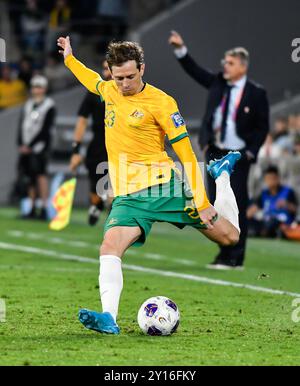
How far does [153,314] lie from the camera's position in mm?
8445

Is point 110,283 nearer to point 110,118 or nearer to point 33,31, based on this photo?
point 110,118

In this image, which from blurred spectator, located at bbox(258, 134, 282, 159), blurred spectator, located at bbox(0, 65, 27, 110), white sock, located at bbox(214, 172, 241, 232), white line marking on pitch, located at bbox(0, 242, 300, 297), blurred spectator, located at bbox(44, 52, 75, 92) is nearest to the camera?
white sock, located at bbox(214, 172, 241, 232)

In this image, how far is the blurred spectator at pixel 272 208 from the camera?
1780 centimetres

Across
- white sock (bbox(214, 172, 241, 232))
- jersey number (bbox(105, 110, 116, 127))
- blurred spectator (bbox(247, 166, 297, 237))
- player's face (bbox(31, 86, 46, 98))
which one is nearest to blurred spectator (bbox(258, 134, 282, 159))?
blurred spectator (bbox(247, 166, 297, 237))

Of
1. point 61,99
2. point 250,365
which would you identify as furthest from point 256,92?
point 61,99

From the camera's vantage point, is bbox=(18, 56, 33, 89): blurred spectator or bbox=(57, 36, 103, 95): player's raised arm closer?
bbox=(57, 36, 103, 95): player's raised arm

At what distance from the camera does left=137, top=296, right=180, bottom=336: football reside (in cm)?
842

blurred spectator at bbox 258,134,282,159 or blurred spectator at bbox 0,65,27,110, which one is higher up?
blurred spectator at bbox 0,65,27,110

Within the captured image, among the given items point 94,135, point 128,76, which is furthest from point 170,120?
point 94,135

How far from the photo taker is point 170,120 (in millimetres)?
8578

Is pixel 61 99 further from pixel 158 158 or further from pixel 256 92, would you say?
pixel 158 158

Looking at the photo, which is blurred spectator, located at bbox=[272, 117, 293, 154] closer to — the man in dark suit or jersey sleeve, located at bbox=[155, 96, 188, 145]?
the man in dark suit

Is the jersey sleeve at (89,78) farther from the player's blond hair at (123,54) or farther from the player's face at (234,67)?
the player's face at (234,67)

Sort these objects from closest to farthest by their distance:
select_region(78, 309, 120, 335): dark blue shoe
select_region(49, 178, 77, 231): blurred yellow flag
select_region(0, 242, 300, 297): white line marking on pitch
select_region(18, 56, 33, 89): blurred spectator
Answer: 1. select_region(78, 309, 120, 335): dark blue shoe
2. select_region(0, 242, 300, 297): white line marking on pitch
3. select_region(49, 178, 77, 231): blurred yellow flag
4. select_region(18, 56, 33, 89): blurred spectator
